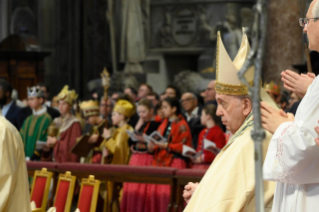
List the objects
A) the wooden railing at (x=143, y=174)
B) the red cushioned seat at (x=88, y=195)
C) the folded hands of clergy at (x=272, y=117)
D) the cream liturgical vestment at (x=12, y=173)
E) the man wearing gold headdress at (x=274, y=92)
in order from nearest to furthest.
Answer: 1. the folded hands of clergy at (x=272, y=117)
2. the cream liturgical vestment at (x=12, y=173)
3. the red cushioned seat at (x=88, y=195)
4. the wooden railing at (x=143, y=174)
5. the man wearing gold headdress at (x=274, y=92)

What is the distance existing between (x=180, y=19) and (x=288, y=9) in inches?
202

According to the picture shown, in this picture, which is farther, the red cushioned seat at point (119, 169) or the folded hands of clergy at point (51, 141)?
the folded hands of clergy at point (51, 141)

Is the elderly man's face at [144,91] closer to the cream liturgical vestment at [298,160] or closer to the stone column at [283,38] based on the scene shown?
the stone column at [283,38]

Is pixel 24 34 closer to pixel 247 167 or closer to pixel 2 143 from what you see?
pixel 2 143

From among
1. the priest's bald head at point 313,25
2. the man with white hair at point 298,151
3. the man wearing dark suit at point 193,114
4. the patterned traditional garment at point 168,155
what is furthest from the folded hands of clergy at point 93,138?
the priest's bald head at point 313,25

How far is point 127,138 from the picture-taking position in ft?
25.1

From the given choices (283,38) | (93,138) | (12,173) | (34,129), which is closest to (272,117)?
(12,173)

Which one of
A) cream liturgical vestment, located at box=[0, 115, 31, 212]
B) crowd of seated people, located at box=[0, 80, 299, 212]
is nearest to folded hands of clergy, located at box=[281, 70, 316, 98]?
cream liturgical vestment, located at box=[0, 115, 31, 212]

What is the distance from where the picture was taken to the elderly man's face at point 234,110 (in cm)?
339

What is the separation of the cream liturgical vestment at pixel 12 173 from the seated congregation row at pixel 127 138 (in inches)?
110

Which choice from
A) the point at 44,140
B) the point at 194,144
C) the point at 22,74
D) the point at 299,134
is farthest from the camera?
the point at 22,74

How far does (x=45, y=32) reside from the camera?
1728 centimetres

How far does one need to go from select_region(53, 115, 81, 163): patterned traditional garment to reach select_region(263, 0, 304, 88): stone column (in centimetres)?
469

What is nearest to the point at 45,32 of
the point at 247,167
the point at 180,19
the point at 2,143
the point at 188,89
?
the point at 180,19
